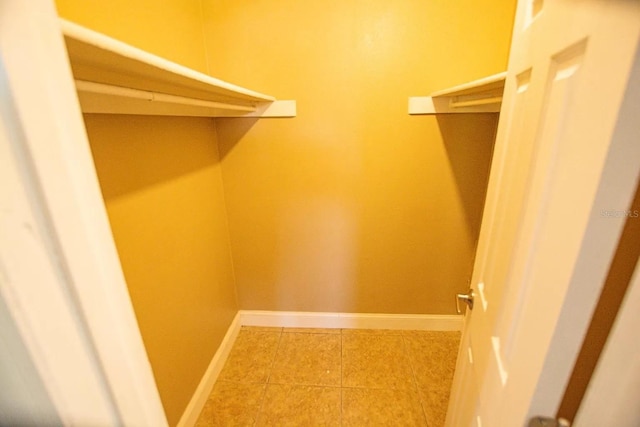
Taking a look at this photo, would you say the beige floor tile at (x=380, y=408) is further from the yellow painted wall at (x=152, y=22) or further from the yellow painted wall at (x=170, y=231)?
the yellow painted wall at (x=152, y=22)

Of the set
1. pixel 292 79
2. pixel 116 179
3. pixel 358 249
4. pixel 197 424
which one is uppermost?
pixel 292 79

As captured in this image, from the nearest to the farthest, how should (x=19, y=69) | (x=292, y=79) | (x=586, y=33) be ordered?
(x=19, y=69), (x=586, y=33), (x=292, y=79)

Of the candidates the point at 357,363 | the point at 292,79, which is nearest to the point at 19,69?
the point at 292,79

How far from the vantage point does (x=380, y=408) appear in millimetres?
1463

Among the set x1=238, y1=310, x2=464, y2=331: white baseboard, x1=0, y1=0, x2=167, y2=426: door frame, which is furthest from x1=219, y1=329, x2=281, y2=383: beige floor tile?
x1=0, y1=0, x2=167, y2=426: door frame

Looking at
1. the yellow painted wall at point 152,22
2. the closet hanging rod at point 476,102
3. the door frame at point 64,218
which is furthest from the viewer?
the closet hanging rod at point 476,102

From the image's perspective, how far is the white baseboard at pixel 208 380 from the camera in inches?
53.4

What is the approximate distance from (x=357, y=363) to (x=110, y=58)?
187 cm

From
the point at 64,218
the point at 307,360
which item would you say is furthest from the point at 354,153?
the point at 64,218

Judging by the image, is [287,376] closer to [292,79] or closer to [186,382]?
[186,382]

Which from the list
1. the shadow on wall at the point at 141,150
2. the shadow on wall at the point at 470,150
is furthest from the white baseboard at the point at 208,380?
the shadow on wall at the point at 470,150

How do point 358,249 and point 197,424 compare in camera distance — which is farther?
point 358,249

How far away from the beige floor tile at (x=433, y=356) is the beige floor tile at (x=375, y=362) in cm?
6

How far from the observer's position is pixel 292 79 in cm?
155
